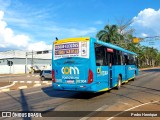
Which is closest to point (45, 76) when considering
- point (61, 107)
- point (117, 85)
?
point (117, 85)

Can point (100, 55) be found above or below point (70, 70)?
above

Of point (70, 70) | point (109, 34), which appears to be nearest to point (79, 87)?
point (70, 70)

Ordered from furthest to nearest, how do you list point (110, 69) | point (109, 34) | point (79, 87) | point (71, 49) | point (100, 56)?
point (109, 34) < point (110, 69) < point (100, 56) < point (71, 49) < point (79, 87)

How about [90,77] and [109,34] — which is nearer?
[90,77]

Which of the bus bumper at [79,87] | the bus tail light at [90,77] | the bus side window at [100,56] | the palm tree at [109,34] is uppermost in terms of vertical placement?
the palm tree at [109,34]

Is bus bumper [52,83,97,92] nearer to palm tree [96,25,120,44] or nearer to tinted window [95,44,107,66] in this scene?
tinted window [95,44,107,66]

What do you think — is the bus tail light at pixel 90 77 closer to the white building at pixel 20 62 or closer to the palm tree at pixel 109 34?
the palm tree at pixel 109 34

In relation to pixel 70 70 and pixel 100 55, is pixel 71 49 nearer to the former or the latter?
pixel 70 70

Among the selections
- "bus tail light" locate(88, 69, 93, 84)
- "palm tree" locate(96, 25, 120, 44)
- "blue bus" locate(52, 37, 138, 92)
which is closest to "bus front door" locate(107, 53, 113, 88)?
"blue bus" locate(52, 37, 138, 92)

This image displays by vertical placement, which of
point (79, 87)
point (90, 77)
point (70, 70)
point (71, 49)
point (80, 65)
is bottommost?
point (79, 87)

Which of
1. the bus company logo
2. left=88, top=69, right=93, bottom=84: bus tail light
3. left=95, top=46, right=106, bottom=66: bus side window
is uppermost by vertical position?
left=95, top=46, right=106, bottom=66: bus side window

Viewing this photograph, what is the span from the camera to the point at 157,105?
11.8 meters

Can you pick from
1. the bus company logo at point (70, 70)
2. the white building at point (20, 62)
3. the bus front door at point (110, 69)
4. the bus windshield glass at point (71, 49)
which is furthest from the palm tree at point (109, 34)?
the bus company logo at point (70, 70)

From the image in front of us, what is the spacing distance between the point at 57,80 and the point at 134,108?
4956 mm
